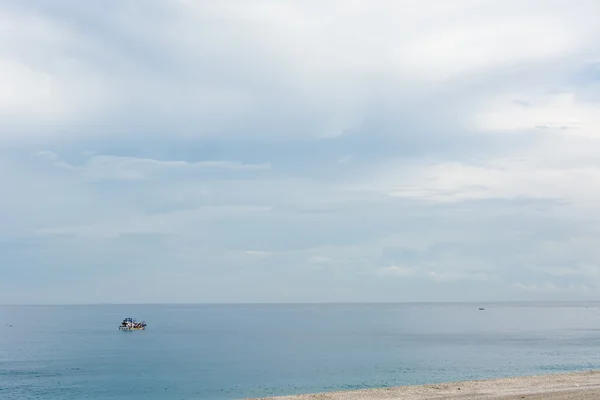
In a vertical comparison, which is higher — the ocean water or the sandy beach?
the sandy beach

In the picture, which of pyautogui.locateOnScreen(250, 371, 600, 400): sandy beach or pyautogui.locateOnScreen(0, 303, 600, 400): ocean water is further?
pyautogui.locateOnScreen(0, 303, 600, 400): ocean water

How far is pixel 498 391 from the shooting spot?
4569cm

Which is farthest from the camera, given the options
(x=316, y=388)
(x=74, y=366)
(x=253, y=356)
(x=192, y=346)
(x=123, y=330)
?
(x=123, y=330)

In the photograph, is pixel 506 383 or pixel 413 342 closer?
pixel 506 383

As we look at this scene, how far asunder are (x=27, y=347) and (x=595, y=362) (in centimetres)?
10093

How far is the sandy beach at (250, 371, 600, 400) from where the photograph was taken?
41.7 m

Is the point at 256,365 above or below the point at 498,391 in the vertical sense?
below

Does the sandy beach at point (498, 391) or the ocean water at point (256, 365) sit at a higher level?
the sandy beach at point (498, 391)

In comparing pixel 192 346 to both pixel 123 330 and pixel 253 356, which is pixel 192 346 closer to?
pixel 253 356

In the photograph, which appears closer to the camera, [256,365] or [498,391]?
[498,391]

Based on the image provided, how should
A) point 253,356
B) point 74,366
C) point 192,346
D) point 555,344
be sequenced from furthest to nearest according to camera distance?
point 192,346 → point 555,344 → point 253,356 → point 74,366

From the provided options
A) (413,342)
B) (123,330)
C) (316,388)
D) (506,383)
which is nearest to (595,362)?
(506,383)

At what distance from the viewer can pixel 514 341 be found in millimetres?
122250

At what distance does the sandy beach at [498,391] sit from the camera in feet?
137
